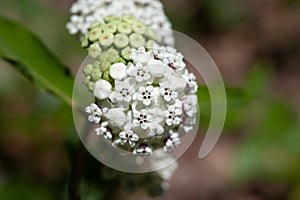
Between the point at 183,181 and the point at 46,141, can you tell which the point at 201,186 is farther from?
the point at 46,141

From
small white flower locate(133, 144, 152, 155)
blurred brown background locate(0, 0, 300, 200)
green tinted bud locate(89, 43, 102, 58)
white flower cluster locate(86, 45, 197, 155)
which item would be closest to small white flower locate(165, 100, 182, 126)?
white flower cluster locate(86, 45, 197, 155)

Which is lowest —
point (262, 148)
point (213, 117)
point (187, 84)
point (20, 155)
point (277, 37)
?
point (20, 155)

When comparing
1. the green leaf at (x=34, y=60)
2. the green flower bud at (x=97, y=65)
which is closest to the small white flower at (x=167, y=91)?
the green flower bud at (x=97, y=65)

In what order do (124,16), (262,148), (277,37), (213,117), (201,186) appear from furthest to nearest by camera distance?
(277,37) < (201,186) < (262,148) < (213,117) < (124,16)

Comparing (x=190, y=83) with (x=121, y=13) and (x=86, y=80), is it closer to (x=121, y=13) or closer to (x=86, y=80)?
(x=86, y=80)

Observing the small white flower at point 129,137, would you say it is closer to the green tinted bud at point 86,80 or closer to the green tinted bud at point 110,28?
the green tinted bud at point 86,80

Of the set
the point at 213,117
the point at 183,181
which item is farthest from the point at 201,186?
the point at 213,117

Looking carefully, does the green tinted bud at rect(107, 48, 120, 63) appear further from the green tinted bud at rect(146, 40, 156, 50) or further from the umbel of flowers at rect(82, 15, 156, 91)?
the green tinted bud at rect(146, 40, 156, 50)
